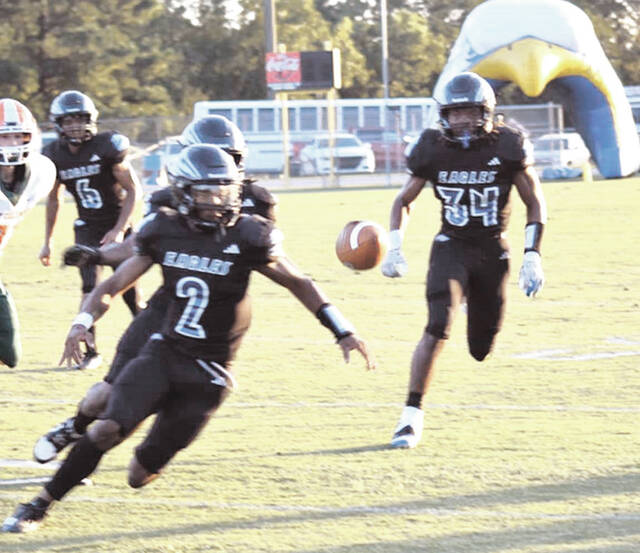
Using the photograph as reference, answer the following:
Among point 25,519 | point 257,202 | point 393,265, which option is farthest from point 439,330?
point 25,519

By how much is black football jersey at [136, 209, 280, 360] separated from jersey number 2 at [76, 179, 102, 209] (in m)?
4.27

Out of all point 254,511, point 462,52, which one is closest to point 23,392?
point 254,511

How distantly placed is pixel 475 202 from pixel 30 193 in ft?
8.40

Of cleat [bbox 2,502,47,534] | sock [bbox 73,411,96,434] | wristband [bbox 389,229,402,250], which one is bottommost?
cleat [bbox 2,502,47,534]

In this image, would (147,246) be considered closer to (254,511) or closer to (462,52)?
(254,511)

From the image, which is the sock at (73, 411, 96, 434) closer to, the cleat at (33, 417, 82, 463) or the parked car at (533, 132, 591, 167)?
the cleat at (33, 417, 82, 463)

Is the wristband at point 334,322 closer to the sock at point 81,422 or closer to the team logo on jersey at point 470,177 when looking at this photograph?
the sock at point 81,422

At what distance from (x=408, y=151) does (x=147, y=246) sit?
7.77ft

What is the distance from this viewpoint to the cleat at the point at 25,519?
209 inches

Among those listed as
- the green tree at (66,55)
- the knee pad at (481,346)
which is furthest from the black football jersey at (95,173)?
the green tree at (66,55)

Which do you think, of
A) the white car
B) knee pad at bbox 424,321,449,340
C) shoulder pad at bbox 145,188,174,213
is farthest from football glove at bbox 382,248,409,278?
the white car

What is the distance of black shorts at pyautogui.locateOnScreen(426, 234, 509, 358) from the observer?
6973mm

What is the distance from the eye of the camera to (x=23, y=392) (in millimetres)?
8453

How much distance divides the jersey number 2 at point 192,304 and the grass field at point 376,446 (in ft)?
2.43
